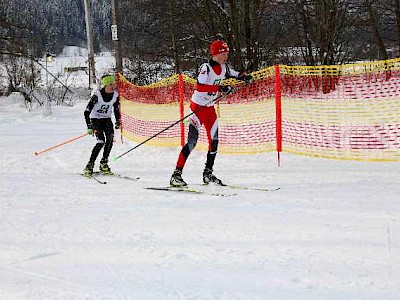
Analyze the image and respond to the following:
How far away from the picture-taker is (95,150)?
817cm

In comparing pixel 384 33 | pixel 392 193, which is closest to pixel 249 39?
pixel 384 33

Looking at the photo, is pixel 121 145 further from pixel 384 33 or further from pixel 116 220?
pixel 384 33

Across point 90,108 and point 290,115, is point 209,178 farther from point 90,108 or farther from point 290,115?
point 290,115

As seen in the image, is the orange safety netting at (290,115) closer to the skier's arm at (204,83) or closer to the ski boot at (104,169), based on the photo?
the skier's arm at (204,83)

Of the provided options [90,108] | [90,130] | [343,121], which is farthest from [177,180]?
[343,121]

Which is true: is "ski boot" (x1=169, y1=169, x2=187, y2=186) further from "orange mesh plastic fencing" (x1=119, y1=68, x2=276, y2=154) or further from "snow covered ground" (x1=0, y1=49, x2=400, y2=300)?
"orange mesh plastic fencing" (x1=119, y1=68, x2=276, y2=154)

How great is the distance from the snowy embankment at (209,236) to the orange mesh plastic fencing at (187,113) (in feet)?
7.29

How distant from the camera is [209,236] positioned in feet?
14.9

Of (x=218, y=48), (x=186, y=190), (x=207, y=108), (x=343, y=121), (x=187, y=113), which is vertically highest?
(x=218, y=48)

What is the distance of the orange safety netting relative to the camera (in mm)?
8531

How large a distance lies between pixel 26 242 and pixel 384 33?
31242 mm

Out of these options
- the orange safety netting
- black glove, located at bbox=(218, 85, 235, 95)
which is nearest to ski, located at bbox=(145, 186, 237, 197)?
black glove, located at bbox=(218, 85, 235, 95)

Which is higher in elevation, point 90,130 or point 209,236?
A: point 90,130

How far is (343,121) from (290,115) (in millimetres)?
1696
